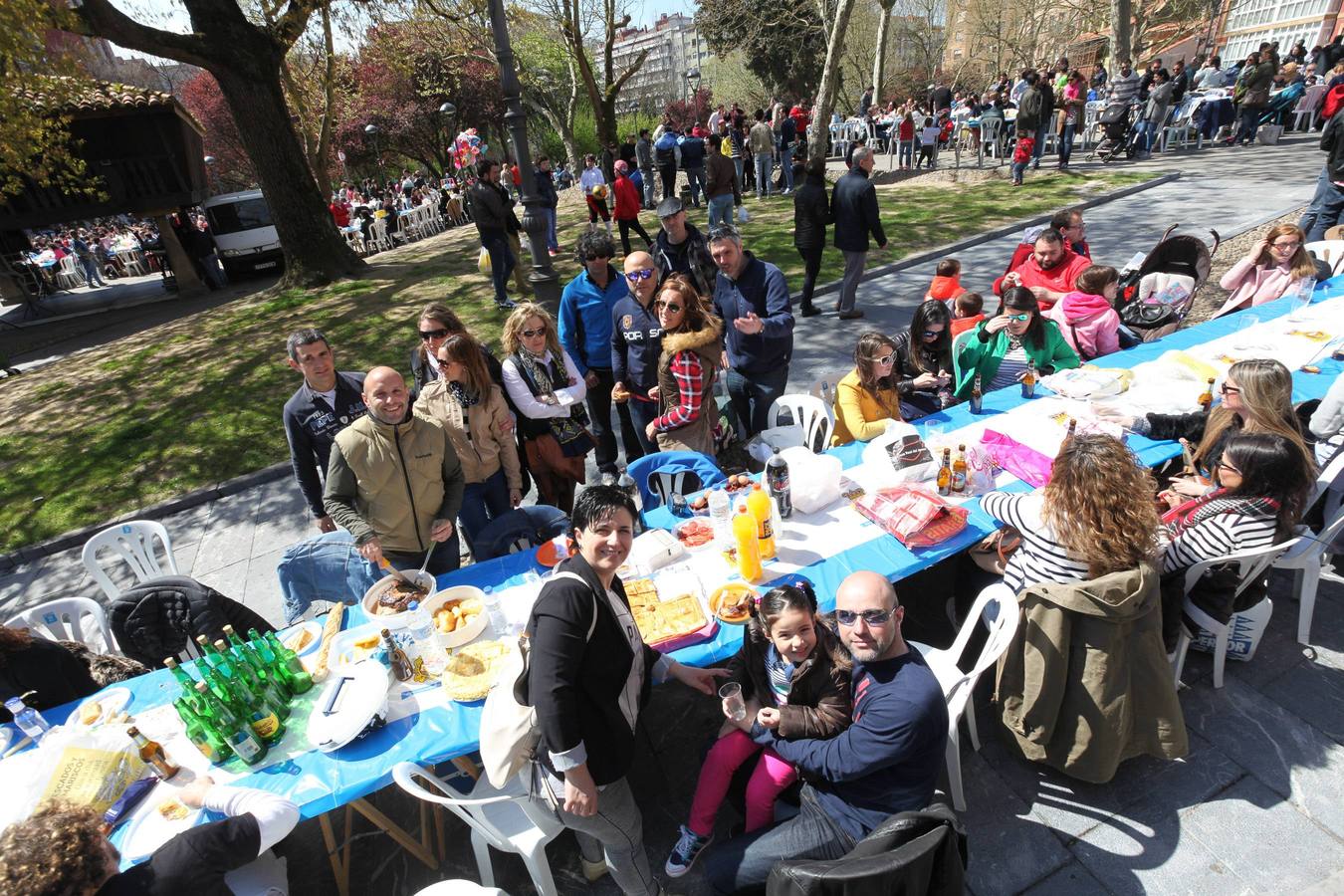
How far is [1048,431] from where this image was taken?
13.3 ft

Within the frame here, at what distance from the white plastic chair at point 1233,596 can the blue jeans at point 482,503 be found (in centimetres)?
376

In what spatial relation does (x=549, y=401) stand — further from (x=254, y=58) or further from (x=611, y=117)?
(x=611, y=117)

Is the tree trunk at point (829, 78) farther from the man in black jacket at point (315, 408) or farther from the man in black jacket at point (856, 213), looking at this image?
the man in black jacket at point (315, 408)

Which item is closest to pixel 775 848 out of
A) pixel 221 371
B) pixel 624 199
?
pixel 221 371

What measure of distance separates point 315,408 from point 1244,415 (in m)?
5.29

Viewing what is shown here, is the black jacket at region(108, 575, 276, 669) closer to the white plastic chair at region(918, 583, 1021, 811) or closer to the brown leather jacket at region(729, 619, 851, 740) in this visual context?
the brown leather jacket at region(729, 619, 851, 740)

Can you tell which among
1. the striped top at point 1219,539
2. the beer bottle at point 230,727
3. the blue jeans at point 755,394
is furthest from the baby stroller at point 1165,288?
the beer bottle at point 230,727

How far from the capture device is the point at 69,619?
3.81 metres

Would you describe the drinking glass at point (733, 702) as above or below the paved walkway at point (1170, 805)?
above

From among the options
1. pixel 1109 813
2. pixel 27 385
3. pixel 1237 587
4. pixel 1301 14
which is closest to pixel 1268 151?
pixel 1237 587

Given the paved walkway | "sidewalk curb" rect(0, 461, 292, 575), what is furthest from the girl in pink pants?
"sidewalk curb" rect(0, 461, 292, 575)

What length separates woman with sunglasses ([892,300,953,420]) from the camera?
4.75 meters

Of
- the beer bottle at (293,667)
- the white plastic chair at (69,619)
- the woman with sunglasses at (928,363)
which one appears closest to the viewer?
the beer bottle at (293,667)

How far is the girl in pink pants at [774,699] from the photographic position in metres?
2.55
